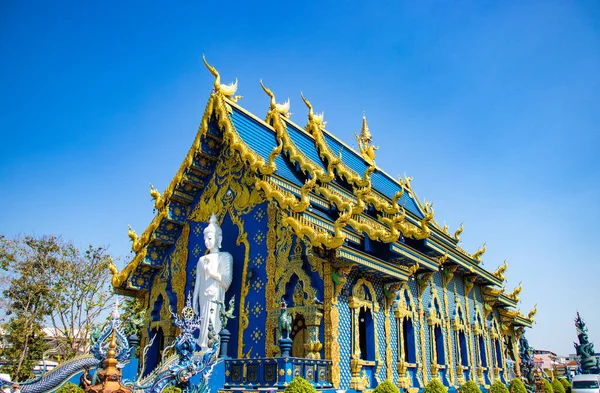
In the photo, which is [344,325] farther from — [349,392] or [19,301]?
[19,301]

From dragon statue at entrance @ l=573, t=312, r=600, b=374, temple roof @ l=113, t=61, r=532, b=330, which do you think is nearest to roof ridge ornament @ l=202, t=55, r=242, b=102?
temple roof @ l=113, t=61, r=532, b=330

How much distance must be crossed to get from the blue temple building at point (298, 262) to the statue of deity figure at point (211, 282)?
348 mm

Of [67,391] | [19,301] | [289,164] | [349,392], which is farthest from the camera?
[19,301]

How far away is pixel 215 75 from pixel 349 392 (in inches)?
291

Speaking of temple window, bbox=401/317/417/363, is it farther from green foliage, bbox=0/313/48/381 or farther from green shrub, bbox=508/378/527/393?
green foliage, bbox=0/313/48/381

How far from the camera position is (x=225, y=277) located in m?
11.6

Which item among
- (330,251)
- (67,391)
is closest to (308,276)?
(330,251)

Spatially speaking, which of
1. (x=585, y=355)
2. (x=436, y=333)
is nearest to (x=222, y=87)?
(x=436, y=333)

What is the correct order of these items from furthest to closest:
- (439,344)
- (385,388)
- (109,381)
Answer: (439,344) < (385,388) < (109,381)

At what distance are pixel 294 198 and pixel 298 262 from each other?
1.38m

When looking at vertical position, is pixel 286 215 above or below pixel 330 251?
above

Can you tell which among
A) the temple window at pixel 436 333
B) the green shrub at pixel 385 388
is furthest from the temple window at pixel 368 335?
the temple window at pixel 436 333

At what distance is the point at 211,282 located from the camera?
38.5ft

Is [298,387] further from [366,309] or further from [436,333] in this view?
[436,333]
